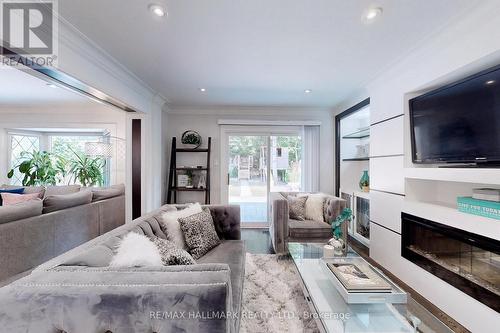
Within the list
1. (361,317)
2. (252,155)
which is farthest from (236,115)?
(361,317)

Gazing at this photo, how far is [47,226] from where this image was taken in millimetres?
2580

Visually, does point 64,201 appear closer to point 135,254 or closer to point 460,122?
point 135,254

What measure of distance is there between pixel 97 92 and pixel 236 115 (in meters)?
2.53

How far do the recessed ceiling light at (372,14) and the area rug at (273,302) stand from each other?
2.21 metres

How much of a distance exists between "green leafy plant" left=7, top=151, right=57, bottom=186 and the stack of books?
22.3 ft

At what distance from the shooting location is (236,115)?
4648 mm

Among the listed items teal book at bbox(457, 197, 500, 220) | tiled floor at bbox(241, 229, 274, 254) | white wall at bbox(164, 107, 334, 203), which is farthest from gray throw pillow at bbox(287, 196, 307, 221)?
teal book at bbox(457, 197, 500, 220)

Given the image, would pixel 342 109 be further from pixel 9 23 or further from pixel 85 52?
pixel 9 23

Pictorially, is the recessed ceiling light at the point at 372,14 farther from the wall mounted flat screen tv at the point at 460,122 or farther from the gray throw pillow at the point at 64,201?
the gray throw pillow at the point at 64,201

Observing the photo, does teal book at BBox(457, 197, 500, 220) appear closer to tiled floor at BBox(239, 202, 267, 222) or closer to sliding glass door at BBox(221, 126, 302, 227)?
sliding glass door at BBox(221, 126, 302, 227)

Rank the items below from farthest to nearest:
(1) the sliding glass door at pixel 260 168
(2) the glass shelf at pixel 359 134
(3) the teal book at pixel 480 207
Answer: (1) the sliding glass door at pixel 260 168 → (2) the glass shelf at pixel 359 134 → (3) the teal book at pixel 480 207

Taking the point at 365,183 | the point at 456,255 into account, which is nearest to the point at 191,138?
the point at 365,183

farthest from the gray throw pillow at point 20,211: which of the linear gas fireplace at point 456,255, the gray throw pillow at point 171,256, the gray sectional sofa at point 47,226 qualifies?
the linear gas fireplace at point 456,255

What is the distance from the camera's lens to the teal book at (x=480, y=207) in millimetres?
1577
